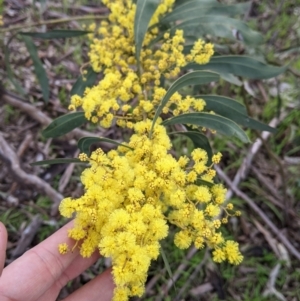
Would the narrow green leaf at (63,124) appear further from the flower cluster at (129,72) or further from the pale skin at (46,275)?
the pale skin at (46,275)

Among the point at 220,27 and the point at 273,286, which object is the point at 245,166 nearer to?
the point at 273,286

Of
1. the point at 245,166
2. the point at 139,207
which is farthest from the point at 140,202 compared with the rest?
the point at 245,166

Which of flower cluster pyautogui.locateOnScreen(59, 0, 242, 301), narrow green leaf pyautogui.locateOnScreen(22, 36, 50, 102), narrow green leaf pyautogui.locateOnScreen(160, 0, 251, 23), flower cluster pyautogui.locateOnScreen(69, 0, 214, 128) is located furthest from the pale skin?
narrow green leaf pyautogui.locateOnScreen(160, 0, 251, 23)

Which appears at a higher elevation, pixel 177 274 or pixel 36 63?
pixel 36 63

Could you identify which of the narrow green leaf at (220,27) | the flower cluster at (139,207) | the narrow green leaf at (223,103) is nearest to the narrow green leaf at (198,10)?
the narrow green leaf at (220,27)

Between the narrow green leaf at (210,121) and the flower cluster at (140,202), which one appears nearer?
the flower cluster at (140,202)
